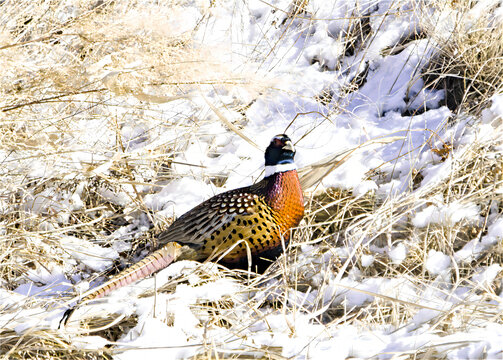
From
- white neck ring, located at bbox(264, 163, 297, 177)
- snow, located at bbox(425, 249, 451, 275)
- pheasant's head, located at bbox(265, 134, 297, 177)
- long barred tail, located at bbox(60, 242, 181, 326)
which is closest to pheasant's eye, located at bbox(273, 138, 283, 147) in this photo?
pheasant's head, located at bbox(265, 134, 297, 177)

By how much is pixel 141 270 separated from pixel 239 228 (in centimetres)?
48

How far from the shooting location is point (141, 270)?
2717mm

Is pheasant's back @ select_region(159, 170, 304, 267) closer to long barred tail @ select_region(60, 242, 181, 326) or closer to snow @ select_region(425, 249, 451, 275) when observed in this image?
long barred tail @ select_region(60, 242, 181, 326)

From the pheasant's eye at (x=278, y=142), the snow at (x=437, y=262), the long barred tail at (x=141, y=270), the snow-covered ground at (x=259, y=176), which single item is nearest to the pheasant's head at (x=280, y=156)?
the pheasant's eye at (x=278, y=142)

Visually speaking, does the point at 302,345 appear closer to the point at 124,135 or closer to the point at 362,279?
the point at 362,279

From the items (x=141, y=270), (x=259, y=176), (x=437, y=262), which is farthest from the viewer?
(x=259, y=176)

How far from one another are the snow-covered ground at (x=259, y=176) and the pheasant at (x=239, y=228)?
118 mm

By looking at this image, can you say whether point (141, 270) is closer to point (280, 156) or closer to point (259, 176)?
point (280, 156)

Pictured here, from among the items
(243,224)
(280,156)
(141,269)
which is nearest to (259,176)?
(280,156)

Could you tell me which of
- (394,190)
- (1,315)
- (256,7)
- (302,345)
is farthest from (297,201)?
(256,7)

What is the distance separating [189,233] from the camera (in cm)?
283

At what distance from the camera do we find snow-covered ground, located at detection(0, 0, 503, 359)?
2.23 meters

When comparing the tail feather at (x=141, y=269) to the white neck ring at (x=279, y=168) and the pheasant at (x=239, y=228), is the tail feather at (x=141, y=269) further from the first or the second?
the white neck ring at (x=279, y=168)

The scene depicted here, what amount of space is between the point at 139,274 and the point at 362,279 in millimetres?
1055
